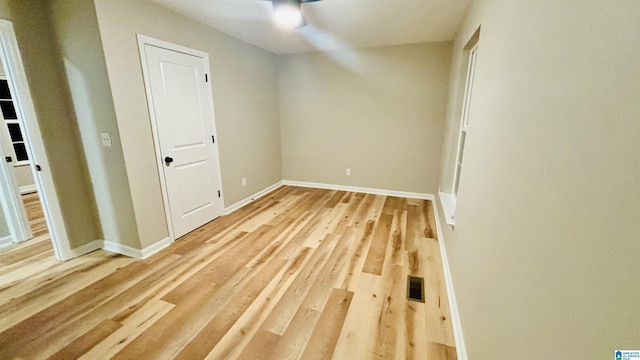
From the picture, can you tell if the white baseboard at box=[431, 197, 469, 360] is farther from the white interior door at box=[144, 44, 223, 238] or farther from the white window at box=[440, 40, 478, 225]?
the white interior door at box=[144, 44, 223, 238]

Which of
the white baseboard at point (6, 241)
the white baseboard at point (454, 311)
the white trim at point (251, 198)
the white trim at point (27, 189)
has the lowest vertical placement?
the white baseboard at point (454, 311)

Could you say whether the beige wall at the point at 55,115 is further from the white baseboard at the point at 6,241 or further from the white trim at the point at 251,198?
the white trim at the point at 251,198

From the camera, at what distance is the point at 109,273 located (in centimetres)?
227

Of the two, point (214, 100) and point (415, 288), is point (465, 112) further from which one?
point (214, 100)

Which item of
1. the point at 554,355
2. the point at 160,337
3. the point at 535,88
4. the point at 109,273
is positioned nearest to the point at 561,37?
the point at 535,88

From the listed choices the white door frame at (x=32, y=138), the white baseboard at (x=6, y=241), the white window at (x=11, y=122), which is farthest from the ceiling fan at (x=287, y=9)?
the white window at (x=11, y=122)

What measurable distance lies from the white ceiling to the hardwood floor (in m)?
2.40

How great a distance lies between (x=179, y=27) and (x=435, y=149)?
3.76 meters

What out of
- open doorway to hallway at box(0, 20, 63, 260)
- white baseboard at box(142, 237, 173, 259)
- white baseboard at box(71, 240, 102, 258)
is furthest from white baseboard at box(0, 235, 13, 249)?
white baseboard at box(142, 237, 173, 259)

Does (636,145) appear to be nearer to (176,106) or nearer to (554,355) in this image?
(554,355)

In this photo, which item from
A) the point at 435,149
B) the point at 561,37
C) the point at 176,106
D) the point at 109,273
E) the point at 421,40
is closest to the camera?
the point at 561,37

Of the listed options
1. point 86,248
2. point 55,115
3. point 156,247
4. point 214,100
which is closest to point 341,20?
point 214,100

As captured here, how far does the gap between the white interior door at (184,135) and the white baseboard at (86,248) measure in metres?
0.78

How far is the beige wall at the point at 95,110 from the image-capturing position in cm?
211
